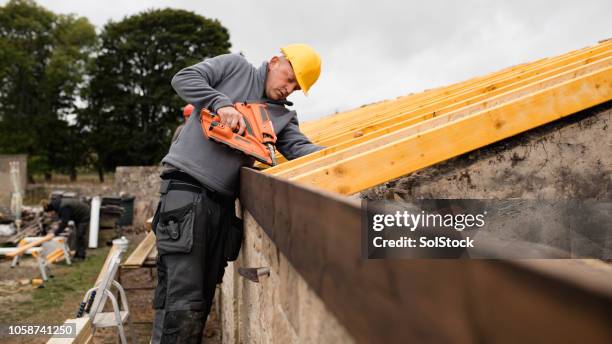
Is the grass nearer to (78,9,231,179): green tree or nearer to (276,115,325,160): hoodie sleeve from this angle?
(276,115,325,160): hoodie sleeve

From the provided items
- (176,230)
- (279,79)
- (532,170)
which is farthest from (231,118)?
(532,170)

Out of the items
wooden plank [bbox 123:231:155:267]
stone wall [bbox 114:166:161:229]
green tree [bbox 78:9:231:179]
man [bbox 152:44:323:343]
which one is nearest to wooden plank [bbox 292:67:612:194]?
man [bbox 152:44:323:343]

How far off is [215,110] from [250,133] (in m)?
0.25

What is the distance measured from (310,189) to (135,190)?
1986 cm

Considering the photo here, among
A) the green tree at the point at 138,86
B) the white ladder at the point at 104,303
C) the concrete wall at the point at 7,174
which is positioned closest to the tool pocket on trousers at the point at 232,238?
the white ladder at the point at 104,303

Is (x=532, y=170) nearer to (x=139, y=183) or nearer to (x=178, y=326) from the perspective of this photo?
(x=178, y=326)

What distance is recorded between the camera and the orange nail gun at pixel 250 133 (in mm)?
2740

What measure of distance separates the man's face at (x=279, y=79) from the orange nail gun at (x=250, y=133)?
0.95 ft

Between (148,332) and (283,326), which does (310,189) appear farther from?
(148,332)

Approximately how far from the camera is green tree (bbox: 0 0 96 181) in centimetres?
3100

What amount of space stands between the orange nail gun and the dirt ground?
11.1ft

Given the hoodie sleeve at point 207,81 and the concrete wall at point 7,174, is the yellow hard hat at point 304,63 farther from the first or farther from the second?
the concrete wall at point 7,174

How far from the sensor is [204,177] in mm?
2904

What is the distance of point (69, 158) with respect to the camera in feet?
103
